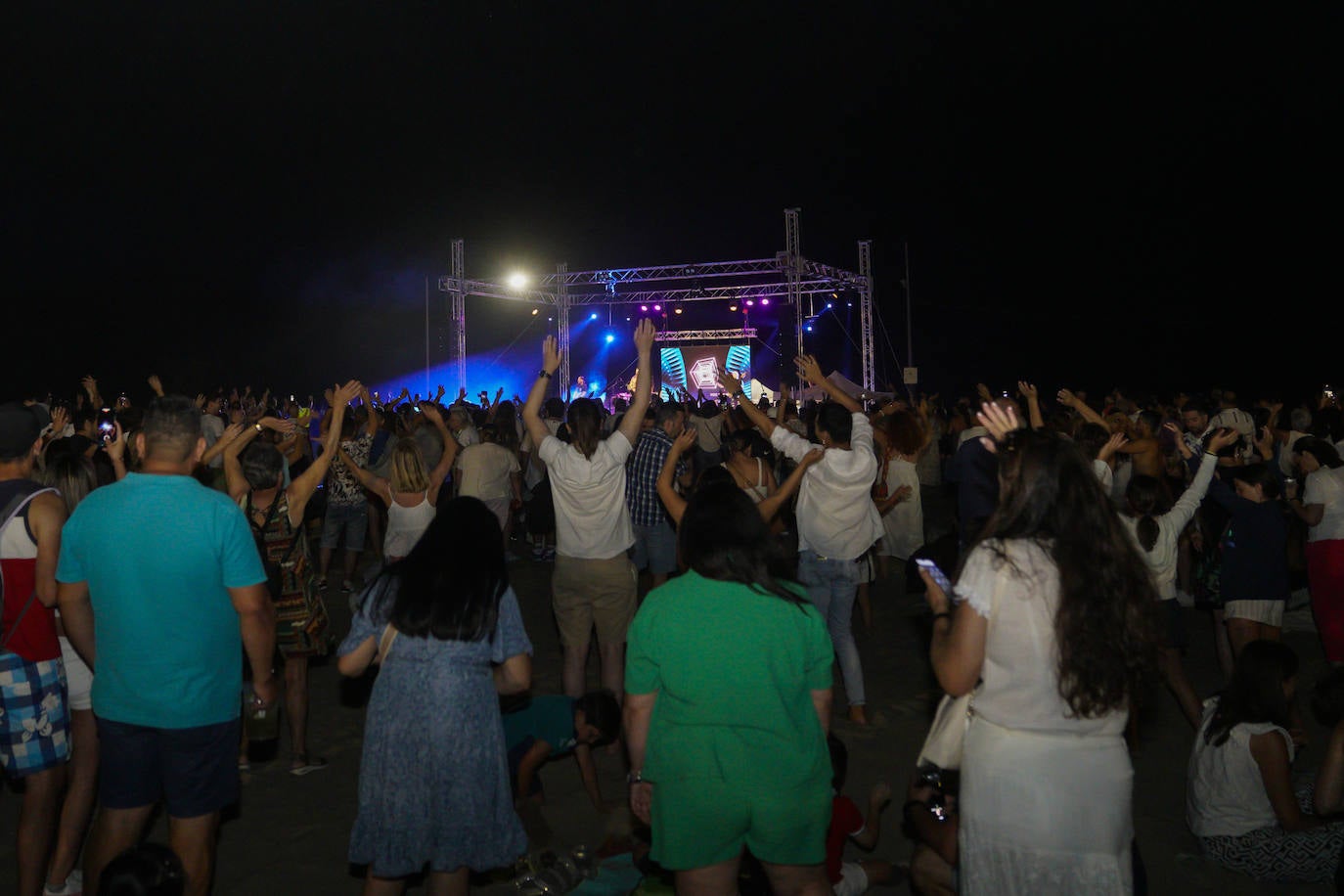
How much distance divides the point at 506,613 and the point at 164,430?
1.25 m

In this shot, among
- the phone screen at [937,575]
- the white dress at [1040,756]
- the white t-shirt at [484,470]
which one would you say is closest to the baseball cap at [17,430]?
the phone screen at [937,575]

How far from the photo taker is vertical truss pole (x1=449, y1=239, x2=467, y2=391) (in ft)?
79.7

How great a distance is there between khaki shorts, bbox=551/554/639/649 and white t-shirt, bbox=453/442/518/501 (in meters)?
3.58

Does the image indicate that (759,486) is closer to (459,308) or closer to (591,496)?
(591,496)

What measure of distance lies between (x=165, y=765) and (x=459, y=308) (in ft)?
74.6

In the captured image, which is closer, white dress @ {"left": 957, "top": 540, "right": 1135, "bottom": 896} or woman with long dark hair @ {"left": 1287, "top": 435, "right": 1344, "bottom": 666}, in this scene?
white dress @ {"left": 957, "top": 540, "right": 1135, "bottom": 896}

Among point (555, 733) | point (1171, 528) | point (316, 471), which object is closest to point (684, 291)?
point (1171, 528)

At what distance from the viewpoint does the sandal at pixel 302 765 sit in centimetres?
504

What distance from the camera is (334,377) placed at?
2745 centimetres

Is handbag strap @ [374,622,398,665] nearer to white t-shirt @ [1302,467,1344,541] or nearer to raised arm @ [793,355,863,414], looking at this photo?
raised arm @ [793,355,863,414]

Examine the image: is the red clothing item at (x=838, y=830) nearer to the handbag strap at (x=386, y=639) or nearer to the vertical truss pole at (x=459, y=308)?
the handbag strap at (x=386, y=639)

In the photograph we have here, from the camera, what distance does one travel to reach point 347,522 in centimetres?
944

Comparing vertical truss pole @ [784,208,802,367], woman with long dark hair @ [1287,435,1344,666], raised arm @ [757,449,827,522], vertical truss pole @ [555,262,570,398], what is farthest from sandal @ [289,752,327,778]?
vertical truss pole @ [555,262,570,398]

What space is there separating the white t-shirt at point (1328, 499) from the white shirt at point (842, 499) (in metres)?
2.67
